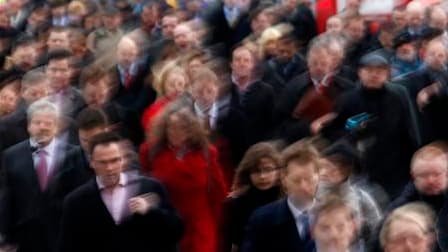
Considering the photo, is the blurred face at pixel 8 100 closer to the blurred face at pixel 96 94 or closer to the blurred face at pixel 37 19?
the blurred face at pixel 96 94

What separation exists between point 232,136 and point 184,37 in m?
2.28

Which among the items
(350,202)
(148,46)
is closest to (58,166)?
(350,202)

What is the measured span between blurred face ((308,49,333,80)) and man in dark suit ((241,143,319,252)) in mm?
2574

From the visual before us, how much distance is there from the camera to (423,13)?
11.2 metres

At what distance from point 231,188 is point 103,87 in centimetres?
185

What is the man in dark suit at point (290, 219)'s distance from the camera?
6504 mm

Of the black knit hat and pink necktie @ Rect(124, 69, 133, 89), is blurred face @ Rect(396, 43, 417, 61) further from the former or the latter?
pink necktie @ Rect(124, 69, 133, 89)

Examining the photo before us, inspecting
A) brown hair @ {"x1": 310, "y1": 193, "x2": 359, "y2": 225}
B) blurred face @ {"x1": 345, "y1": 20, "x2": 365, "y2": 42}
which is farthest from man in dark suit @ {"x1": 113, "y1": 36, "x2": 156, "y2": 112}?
brown hair @ {"x1": 310, "y1": 193, "x2": 359, "y2": 225}

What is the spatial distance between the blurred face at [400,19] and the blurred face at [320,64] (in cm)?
206

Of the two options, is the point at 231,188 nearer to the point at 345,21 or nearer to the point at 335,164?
the point at 335,164

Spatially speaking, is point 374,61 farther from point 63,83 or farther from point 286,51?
point 63,83

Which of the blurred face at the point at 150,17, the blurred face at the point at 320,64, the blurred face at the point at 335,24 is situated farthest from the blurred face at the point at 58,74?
the blurred face at the point at 150,17

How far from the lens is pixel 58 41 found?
11734mm

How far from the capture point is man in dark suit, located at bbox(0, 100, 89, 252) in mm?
7770
